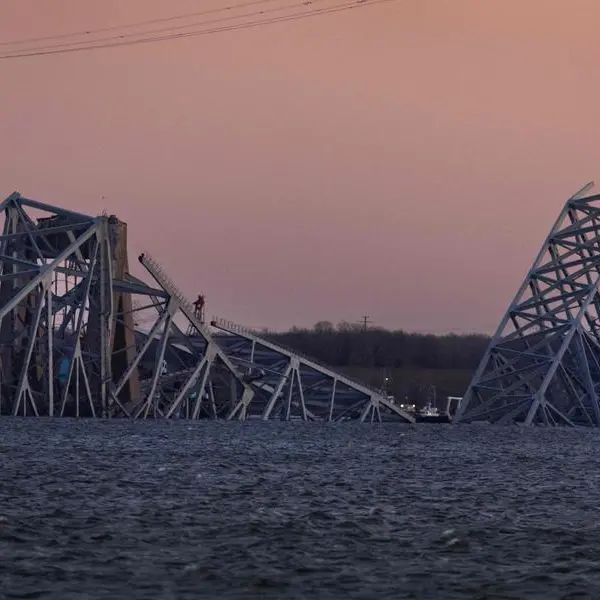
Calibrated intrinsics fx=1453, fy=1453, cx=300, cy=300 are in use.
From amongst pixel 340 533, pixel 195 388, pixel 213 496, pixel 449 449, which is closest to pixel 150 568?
pixel 340 533

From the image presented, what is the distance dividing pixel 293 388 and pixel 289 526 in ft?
246

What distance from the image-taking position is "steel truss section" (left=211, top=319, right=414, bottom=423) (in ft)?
300

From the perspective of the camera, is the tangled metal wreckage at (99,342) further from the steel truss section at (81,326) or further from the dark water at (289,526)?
the dark water at (289,526)

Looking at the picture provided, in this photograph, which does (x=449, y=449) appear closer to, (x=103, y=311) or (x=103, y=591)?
(x=103, y=311)

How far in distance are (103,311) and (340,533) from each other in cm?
5836

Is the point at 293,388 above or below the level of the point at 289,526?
above

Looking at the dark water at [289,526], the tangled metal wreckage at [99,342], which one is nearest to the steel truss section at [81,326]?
the tangled metal wreckage at [99,342]

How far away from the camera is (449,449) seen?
58.3 meters

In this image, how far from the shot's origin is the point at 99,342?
82625 millimetres

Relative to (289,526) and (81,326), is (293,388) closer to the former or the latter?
(81,326)

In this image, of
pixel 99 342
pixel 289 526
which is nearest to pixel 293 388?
pixel 99 342

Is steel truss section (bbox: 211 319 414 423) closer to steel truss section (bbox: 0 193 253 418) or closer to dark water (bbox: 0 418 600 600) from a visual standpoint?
steel truss section (bbox: 0 193 253 418)

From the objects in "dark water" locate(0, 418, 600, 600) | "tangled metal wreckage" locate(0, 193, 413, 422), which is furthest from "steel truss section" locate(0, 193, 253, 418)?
"dark water" locate(0, 418, 600, 600)

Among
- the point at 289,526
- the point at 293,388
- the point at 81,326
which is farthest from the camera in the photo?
the point at 293,388
